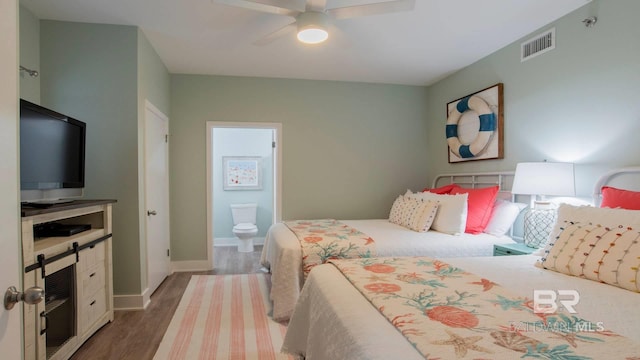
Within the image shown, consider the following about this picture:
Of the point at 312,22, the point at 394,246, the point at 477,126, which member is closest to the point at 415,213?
the point at 394,246

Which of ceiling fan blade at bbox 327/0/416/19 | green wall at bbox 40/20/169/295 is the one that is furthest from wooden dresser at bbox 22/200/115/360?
ceiling fan blade at bbox 327/0/416/19

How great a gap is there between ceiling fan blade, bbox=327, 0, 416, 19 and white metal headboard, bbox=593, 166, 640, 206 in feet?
5.78

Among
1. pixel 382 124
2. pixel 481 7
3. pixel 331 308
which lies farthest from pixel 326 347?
pixel 382 124

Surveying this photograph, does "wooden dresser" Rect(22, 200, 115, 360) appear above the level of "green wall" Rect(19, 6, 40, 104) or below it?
below

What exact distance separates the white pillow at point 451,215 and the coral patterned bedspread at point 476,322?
1.49 m

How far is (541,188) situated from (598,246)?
3.02 feet

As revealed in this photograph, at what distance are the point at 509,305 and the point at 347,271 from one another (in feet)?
2.58

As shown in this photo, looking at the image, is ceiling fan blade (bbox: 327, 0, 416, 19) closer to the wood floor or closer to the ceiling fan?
the ceiling fan

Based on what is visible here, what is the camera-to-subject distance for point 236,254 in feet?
17.4

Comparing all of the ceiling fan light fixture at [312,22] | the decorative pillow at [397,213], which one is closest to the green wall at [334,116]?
the decorative pillow at [397,213]

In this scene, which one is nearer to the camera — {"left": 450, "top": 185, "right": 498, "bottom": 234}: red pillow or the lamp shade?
the lamp shade

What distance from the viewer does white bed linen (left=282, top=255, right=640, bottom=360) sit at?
111 centimetres

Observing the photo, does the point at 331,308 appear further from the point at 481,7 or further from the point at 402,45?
the point at 402,45

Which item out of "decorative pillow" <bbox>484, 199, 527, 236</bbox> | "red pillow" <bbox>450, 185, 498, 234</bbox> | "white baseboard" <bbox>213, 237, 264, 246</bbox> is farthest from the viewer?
"white baseboard" <bbox>213, 237, 264, 246</bbox>
